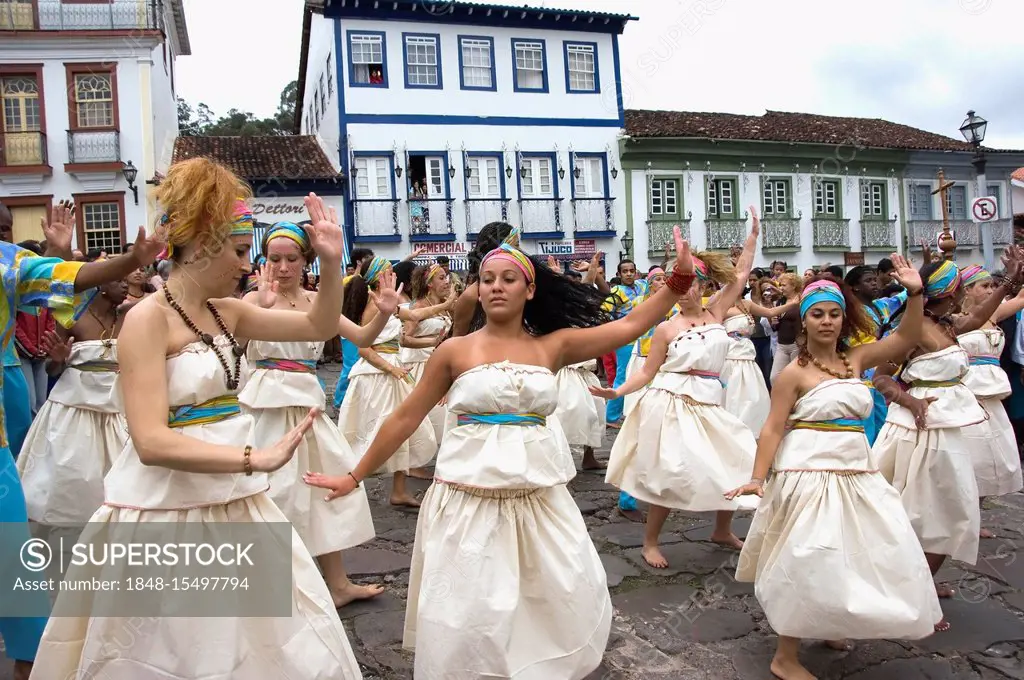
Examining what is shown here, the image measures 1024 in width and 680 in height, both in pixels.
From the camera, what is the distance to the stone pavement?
3.92 metres

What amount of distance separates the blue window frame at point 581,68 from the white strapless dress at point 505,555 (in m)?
25.6

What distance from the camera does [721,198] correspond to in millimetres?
28891

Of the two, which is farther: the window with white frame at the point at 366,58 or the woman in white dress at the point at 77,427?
the window with white frame at the point at 366,58

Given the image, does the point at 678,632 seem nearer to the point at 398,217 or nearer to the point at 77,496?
the point at 77,496

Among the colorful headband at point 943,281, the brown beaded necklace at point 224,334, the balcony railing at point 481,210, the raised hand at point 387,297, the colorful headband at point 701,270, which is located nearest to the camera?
the brown beaded necklace at point 224,334

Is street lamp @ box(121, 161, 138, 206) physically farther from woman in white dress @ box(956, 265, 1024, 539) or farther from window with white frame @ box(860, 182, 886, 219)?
window with white frame @ box(860, 182, 886, 219)

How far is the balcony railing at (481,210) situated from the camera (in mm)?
26172

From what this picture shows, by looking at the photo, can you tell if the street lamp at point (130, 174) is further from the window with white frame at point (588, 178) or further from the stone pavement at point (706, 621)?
the stone pavement at point (706, 621)

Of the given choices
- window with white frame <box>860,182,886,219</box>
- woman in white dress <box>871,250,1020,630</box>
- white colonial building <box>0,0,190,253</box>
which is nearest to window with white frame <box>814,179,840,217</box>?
window with white frame <box>860,182,886,219</box>

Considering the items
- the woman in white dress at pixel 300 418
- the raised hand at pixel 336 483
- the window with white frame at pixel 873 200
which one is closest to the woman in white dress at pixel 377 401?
the woman in white dress at pixel 300 418

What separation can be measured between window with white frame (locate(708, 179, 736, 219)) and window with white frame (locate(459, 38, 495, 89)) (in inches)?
340

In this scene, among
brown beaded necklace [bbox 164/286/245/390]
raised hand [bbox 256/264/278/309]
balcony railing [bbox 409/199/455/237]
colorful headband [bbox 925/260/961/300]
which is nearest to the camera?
brown beaded necklace [bbox 164/286/245/390]

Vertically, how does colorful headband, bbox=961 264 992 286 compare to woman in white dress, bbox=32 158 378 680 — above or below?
above

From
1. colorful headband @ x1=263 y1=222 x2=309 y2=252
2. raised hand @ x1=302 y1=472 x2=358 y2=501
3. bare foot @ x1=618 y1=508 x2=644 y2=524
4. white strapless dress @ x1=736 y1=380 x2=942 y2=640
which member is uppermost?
colorful headband @ x1=263 y1=222 x2=309 y2=252
